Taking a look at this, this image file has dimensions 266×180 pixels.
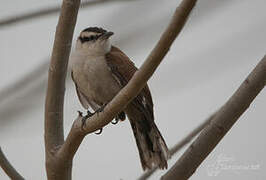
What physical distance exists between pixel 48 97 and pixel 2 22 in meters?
0.55

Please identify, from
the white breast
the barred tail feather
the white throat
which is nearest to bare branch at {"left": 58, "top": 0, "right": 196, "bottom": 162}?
the barred tail feather

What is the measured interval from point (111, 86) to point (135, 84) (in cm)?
199

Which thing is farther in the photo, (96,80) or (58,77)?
(96,80)

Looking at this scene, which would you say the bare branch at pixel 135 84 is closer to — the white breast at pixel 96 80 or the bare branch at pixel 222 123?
the bare branch at pixel 222 123

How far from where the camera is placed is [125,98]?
8.50ft

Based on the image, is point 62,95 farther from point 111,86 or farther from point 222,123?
point 111,86

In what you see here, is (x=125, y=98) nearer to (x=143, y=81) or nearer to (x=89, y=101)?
(x=143, y=81)

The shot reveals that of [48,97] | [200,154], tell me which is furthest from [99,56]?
[200,154]

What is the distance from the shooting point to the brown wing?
4227 mm

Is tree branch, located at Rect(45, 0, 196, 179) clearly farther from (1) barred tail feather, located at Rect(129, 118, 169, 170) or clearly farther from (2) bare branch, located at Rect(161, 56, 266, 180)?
(1) barred tail feather, located at Rect(129, 118, 169, 170)

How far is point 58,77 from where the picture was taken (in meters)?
3.23

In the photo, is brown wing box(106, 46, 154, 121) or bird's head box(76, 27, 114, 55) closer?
brown wing box(106, 46, 154, 121)

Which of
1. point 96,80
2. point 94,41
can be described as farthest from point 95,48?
point 96,80

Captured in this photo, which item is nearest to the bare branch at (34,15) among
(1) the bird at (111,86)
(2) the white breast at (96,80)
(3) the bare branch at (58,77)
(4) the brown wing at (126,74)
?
(3) the bare branch at (58,77)
